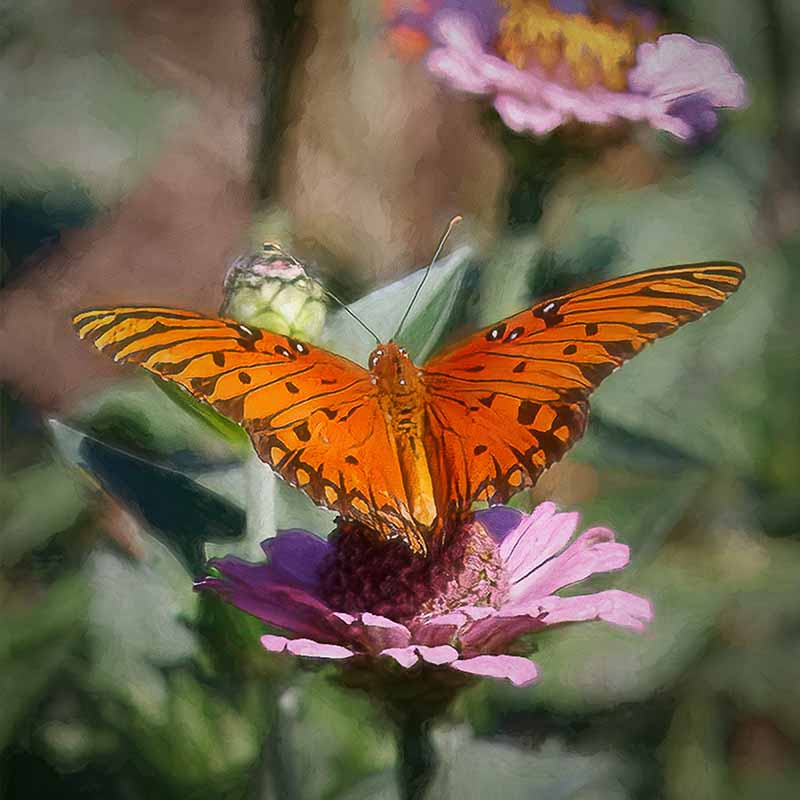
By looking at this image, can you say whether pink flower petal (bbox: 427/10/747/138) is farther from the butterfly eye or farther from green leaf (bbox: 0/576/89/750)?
green leaf (bbox: 0/576/89/750)

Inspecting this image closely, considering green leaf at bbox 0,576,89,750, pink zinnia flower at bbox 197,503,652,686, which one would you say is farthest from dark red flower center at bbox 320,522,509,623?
green leaf at bbox 0,576,89,750

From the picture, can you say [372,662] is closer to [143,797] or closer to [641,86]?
[143,797]

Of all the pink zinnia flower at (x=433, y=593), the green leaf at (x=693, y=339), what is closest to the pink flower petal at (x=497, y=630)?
the pink zinnia flower at (x=433, y=593)

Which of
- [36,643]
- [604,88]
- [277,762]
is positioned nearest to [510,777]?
[277,762]

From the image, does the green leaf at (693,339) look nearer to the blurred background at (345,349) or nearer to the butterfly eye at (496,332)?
the blurred background at (345,349)

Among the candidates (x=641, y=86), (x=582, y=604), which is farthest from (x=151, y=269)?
(x=582, y=604)

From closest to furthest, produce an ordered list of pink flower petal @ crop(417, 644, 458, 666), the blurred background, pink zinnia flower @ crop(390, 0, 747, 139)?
1. pink flower petal @ crop(417, 644, 458, 666)
2. the blurred background
3. pink zinnia flower @ crop(390, 0, 747, 139)
